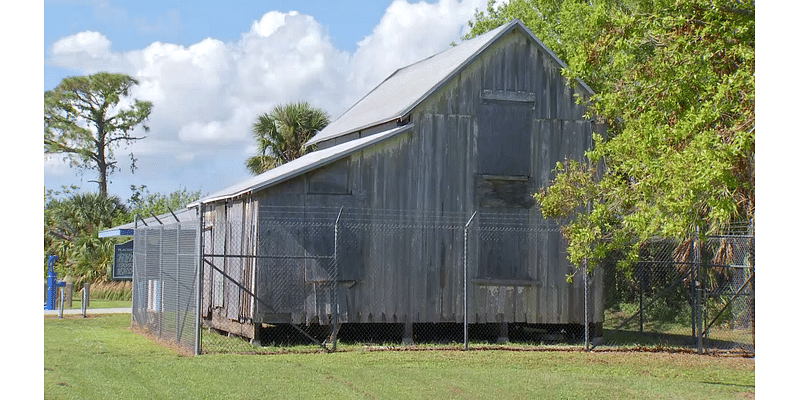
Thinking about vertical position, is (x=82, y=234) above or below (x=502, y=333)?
above

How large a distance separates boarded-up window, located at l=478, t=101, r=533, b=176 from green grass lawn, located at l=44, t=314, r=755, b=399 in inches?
160

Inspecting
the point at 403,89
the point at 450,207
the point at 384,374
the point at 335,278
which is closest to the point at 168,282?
the point at 335,278

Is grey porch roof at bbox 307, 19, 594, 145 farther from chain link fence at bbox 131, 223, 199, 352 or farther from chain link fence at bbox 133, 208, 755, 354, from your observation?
chain link fence at bbox 131, 223, 199, 352

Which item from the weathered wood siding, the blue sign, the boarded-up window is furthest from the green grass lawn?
the blue sign

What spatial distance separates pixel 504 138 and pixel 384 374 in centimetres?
721

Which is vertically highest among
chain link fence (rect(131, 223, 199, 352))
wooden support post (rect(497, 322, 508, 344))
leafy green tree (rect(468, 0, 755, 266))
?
leafy green tree (rect(468, 0, 755, 266))

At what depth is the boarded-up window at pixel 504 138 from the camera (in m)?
20.2

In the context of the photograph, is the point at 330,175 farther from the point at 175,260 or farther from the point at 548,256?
the point at 548,256

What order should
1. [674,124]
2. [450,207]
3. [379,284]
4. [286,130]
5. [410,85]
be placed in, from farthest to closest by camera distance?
[286,130]
[410,85]
[450,207]
[379,284]
[674,124]

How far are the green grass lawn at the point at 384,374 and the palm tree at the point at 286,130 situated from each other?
1545cm

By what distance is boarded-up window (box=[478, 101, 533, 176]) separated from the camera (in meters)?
20.2

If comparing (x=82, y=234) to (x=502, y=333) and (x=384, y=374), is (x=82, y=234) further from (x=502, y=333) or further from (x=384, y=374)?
(x=384, y=374)

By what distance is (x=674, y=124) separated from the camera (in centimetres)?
1576
